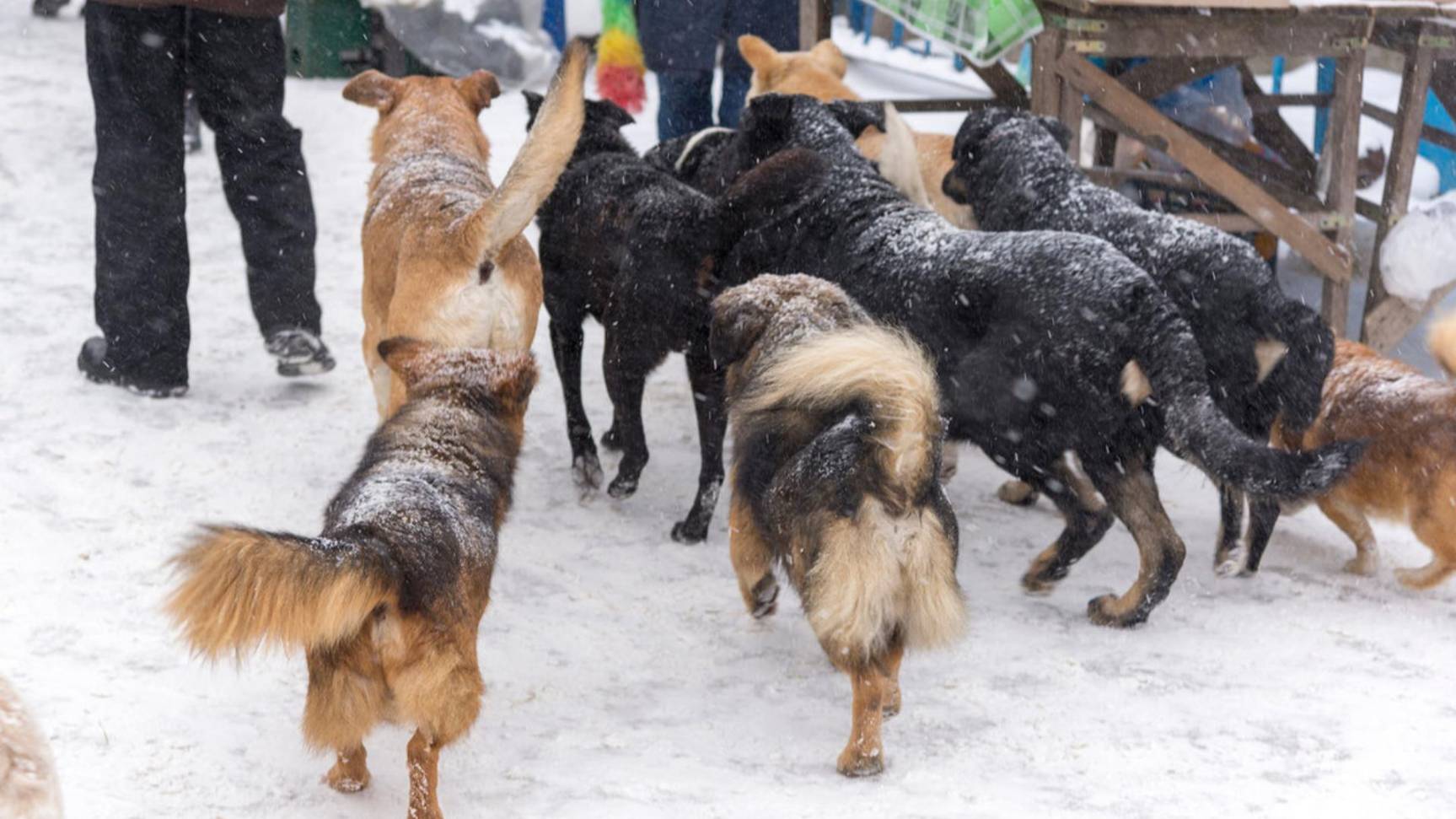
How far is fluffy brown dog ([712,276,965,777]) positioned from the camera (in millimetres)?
3348

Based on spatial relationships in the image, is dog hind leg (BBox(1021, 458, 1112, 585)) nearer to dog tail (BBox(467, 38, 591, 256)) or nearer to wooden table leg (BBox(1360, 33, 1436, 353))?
dog tail (BBox(467, 38, 591, 256))

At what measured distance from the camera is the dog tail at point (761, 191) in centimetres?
459

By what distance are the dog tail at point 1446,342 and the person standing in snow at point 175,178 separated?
13.8 feet

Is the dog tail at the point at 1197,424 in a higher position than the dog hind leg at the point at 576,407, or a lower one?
higher

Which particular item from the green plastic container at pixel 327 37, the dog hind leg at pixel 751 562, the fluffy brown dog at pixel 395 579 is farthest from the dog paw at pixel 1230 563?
the green plastic container at pixel 327 37

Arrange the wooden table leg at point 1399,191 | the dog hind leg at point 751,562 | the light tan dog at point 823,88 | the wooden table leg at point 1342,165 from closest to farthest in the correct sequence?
the dog hind leg at point 751,562 → the light tan dog at point 823,88 → the wooden table leg at point 1342,165 → the wooden table leg at point 1399,191

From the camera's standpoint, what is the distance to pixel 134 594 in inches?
162

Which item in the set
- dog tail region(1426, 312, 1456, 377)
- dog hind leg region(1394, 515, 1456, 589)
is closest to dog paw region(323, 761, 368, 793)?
dog hind leg region(1394, 515, 1456, 589)

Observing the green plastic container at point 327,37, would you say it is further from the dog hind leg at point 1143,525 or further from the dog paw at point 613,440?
the dog hind leg at point 1143,525

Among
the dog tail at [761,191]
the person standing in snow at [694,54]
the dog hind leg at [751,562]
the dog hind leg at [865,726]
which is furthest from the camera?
the person standing in snow at [694,54]

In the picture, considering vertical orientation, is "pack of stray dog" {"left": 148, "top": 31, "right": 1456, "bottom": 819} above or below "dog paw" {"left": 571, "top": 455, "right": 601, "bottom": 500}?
above

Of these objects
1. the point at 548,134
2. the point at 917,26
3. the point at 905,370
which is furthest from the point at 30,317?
the point at 905,370

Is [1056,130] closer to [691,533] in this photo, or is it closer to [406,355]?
[691,533]

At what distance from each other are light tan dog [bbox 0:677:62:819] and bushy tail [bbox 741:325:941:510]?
1.93m
